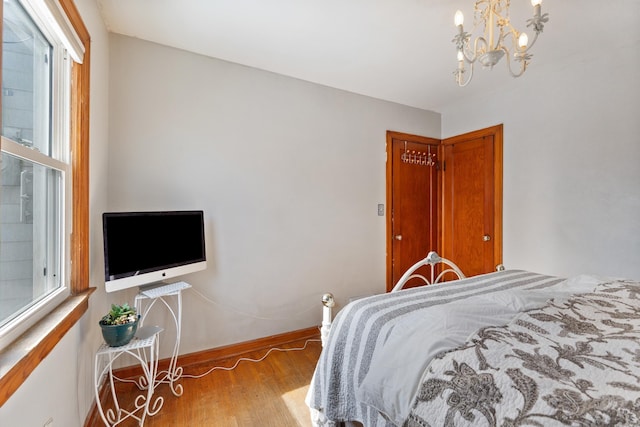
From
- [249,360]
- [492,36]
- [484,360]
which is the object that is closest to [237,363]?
[249,360]

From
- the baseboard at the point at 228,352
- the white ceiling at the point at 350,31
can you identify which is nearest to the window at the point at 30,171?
the white ceiling at the point at 350,31

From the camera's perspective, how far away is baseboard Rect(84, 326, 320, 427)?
2059 millimetres

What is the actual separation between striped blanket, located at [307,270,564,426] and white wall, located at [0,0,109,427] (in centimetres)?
105

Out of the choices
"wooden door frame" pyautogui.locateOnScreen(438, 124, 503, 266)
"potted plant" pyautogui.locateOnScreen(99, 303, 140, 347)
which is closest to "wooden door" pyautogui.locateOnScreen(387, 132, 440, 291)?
"wooden door frame" pyautogui.locateOnScreen(438, 124, 503, 266)

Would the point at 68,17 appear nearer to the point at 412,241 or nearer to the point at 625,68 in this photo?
the point at 412,241

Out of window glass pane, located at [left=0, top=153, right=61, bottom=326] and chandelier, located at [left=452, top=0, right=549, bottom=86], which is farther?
chandelier, located at [left=452, top=0, right=549, bottom=86]

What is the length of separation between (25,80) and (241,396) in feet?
6.57

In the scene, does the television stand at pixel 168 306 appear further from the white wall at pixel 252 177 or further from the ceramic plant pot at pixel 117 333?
the ceramic plant pot at pixel 117 333

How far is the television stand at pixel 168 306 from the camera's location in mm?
1818

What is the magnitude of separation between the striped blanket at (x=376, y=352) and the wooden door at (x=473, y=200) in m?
1.71

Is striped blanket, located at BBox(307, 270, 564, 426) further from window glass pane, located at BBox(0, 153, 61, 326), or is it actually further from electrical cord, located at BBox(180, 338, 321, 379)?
window glass pane, located at BBox(0, 153, 61, 326)

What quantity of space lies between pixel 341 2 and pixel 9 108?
65.8 inches

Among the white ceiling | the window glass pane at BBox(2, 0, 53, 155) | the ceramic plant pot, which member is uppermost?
the white ceiling

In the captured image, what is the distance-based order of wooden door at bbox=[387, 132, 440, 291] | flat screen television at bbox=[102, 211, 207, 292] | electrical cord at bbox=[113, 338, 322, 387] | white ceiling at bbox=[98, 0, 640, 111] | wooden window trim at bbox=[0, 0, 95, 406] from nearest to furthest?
wooden window trim at bbox=[0, 0, 95, 406] → flat screen television at bbox=[102, 211, 207, 292] → white ceiling at bbox=[98, 0, 640, 111] → electrical cord at bbox=[113, 338, 322, 387] → wooden door at bbox=[387, 132, 440, 291]
